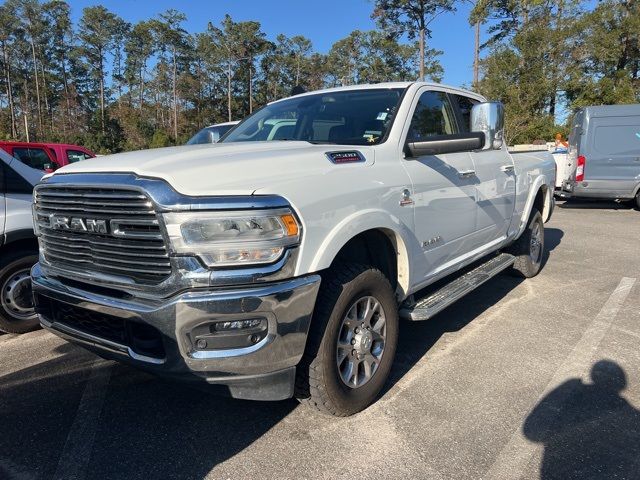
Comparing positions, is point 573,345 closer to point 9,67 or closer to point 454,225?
point 454,225

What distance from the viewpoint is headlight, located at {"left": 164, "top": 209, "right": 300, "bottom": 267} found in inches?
87.5

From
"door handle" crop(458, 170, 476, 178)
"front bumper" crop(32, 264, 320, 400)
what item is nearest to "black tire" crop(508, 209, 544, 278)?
"door handle" crop(458, 170, 476, 178)

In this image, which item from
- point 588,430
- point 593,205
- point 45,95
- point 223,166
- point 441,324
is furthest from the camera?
point 45,95

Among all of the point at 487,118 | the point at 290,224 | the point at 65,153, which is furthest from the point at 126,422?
the point at 65,153

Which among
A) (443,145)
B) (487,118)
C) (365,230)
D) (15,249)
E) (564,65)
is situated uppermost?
(564,65)

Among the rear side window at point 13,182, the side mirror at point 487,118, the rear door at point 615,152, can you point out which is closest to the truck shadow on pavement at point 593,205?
the rear door at point 615,152

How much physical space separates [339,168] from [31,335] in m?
3.40

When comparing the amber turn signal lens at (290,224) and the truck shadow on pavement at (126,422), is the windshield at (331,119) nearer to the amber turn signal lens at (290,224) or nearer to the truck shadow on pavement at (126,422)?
the amber turn signal lens at (290,224)

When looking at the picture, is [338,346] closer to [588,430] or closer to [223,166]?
[223,166]

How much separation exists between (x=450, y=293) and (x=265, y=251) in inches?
Result: 78.5

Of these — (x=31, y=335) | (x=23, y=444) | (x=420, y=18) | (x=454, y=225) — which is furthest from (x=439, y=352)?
(x=420, y=18)

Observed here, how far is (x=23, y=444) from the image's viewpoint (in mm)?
2707

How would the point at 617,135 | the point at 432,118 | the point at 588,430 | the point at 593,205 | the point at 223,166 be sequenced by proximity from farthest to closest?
the point at 593,205, the point at 617,135, the point at 432,118, the point at 588,430, the point at 223,166

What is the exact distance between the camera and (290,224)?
2.33 meters
